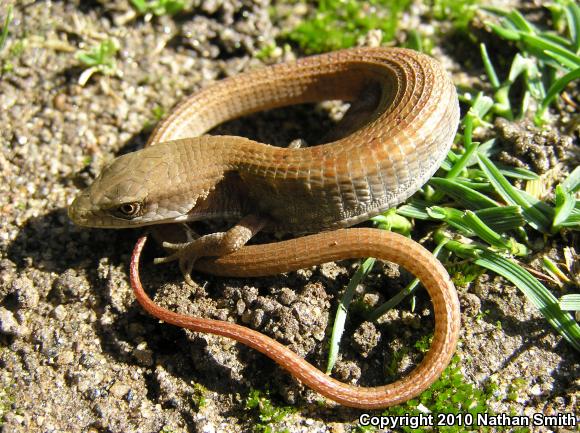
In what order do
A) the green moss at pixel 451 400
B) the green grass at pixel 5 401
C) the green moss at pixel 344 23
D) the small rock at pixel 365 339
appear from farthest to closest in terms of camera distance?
the green moss at pixel 344 23 < the small rock at pixel 365 339 < the green grass at pixel 5 401 < the green moss at pixel 451 400

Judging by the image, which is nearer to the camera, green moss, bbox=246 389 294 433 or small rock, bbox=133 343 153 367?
green moss, bbox=246 389 294 433

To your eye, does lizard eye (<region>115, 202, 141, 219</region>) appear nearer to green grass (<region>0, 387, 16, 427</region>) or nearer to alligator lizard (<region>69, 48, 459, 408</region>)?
alligator lizard (<region>69, 48, 459, 408</region>)

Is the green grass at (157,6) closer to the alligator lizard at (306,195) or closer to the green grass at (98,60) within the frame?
the green grass at (98,60)

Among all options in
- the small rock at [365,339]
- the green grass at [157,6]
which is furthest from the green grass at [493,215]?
the green grass at [157,6]

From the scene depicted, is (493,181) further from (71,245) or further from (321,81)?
(71,245)

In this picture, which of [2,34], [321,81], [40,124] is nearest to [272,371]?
[321,81]

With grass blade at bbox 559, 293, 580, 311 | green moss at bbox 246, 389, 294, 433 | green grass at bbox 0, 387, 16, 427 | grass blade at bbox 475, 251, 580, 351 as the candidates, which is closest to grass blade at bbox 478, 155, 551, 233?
grass blade at bbox 475, 251, 580, 351
